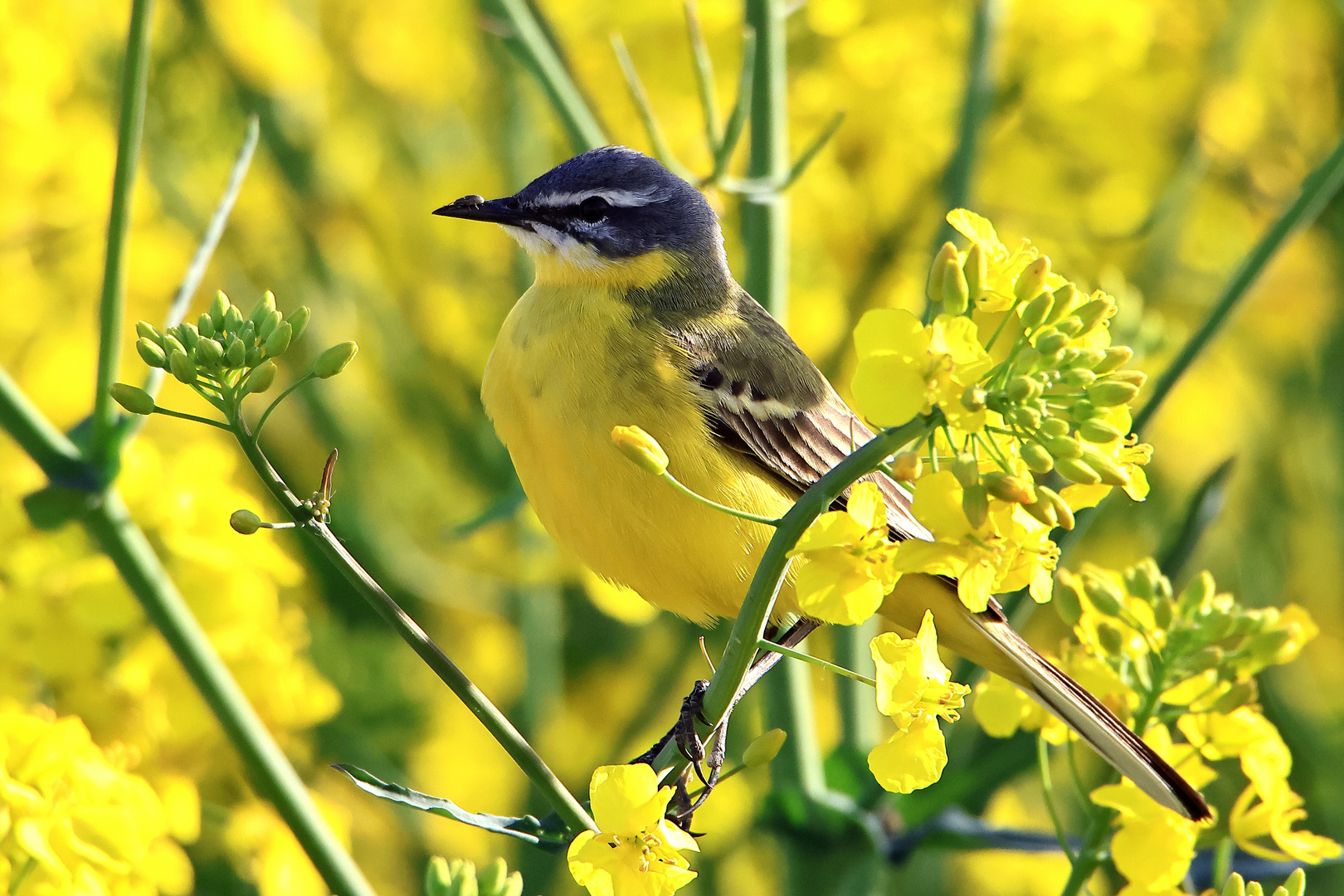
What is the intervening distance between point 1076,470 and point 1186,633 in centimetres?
77

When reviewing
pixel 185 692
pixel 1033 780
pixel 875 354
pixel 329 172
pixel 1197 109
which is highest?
pixel 875 354

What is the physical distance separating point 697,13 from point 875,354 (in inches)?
117

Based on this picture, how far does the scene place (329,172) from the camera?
179 inches

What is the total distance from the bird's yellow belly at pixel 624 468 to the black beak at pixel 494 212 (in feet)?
0.94

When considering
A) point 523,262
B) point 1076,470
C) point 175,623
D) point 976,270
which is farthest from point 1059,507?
point 523,262

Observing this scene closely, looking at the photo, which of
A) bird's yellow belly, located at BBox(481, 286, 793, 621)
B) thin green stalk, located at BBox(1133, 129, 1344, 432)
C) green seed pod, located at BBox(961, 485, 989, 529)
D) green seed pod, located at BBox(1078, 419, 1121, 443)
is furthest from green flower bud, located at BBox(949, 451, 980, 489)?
thin green stalk, located at BBox(1133, 129, 1344, 432)

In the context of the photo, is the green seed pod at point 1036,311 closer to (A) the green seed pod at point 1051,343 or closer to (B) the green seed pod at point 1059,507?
(A) the green seed pod at point 1051,343

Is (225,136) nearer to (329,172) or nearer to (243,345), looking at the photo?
(329,172)

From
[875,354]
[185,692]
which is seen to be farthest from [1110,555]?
[875,354]

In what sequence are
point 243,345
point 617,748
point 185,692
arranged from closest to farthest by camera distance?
point 243,345, point 185,692, point 617,748

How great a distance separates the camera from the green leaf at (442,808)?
63.5 inches

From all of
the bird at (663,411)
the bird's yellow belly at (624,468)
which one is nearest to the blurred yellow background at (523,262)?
the bird at (663,411)

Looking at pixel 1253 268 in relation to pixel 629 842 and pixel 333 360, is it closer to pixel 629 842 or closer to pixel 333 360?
pixel 629 842

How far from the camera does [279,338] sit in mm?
1692
